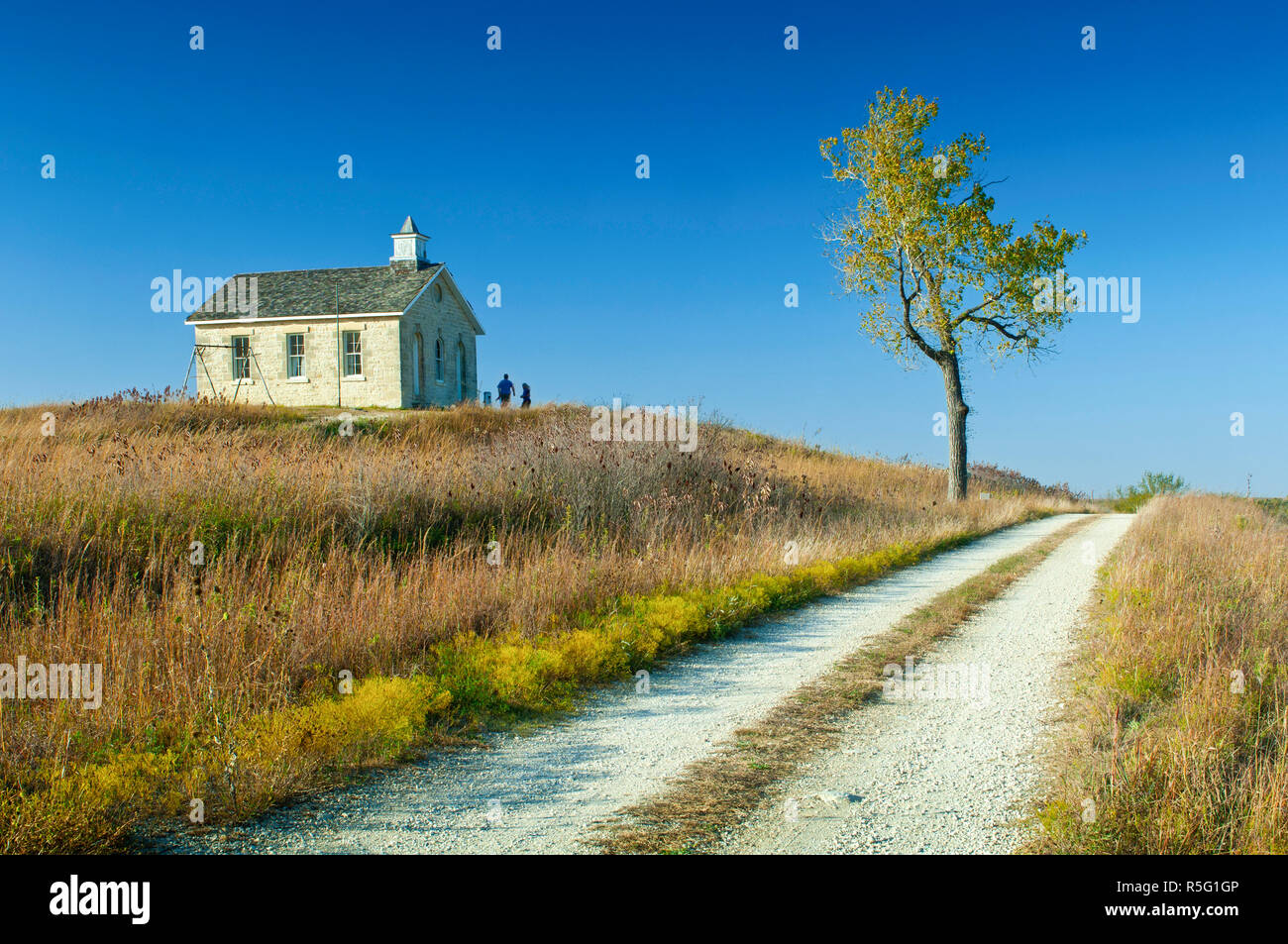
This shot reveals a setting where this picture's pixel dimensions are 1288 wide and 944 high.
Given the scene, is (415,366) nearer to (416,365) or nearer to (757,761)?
(416,365)

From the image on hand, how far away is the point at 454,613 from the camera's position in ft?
24.3

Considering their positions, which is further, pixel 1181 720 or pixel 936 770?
pixel 1181 720

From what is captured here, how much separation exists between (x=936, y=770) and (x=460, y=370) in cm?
3609

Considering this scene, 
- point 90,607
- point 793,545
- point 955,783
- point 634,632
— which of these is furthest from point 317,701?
point 793,545

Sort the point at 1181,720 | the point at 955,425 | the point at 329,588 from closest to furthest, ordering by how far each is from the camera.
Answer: the point at 1181,720 < the point at 329,588 < the point at 955,425

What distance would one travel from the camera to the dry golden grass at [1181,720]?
3.74 m

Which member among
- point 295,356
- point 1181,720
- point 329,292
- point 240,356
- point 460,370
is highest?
point 329,292

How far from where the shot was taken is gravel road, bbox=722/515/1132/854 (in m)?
3.84

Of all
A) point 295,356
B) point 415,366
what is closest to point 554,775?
point 415,366

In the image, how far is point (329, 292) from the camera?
115 ft

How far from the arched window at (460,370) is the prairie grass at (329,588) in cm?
2062

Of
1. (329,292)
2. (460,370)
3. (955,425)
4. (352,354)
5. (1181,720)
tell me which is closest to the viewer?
(1181,720)

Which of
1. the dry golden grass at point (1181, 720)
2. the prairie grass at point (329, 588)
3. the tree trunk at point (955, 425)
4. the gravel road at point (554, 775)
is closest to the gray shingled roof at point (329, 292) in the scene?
the prairie grass at point (329, 588)

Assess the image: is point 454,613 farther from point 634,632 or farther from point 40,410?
point 40,410
